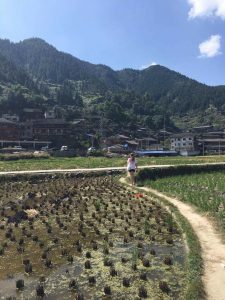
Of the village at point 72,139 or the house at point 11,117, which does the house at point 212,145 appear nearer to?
the village at point 72,139

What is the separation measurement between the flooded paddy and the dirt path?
0.71 metres

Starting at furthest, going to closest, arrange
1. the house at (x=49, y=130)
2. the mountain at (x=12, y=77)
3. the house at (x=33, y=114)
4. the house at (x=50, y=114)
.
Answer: the mountain at (x=12, y=77) → the house at (x=50, y=114) → the house at (x=33, y=114) → the house at (x=49, y=130)

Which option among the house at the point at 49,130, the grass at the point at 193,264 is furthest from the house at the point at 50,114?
the grass at the point at 193,264

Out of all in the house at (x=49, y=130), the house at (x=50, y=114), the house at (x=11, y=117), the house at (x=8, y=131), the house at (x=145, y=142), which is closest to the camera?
the house at (x=8, y=131)

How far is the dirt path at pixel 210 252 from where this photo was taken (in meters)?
11.1

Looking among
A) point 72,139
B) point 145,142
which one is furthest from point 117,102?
point 72,139

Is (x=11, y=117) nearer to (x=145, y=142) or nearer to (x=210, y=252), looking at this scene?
(x=145, y=142)

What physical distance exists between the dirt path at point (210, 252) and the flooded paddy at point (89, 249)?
71 cm

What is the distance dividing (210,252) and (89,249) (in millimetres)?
4018

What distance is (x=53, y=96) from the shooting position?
149m

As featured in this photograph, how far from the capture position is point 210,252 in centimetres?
1415

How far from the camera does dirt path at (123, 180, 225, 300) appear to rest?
1114 centimetres

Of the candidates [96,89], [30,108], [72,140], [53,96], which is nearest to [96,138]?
[72,140]

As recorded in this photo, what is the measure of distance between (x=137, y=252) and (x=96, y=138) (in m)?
82.4
